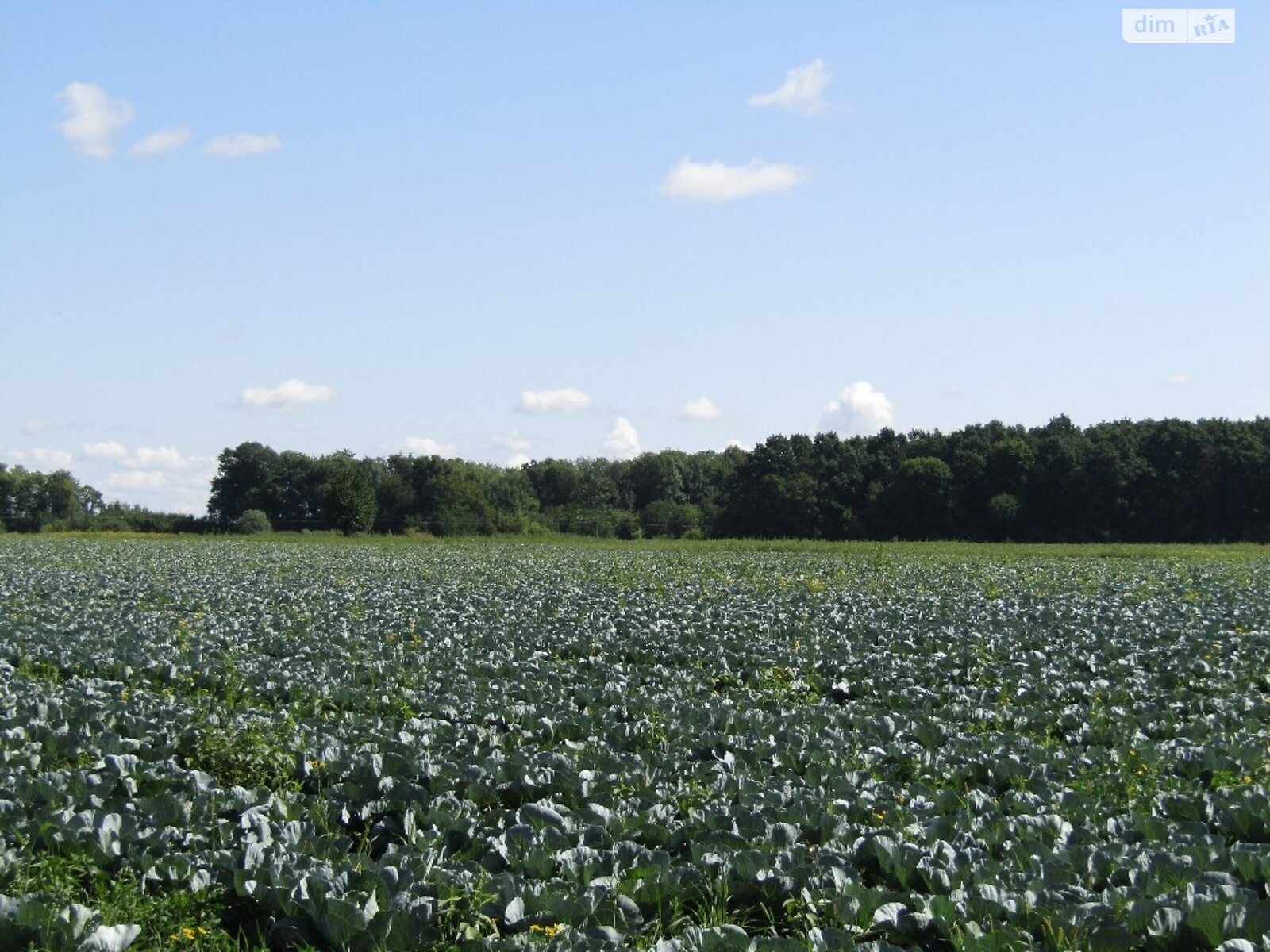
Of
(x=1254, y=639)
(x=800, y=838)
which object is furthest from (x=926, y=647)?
(x=800, y=838)

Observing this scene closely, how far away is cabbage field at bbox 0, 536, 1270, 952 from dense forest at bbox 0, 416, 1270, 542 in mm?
58191

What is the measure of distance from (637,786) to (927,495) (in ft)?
234

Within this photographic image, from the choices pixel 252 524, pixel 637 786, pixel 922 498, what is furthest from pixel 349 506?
pixel 637 786

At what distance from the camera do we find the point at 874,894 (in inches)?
183

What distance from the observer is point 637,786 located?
671 centimetres

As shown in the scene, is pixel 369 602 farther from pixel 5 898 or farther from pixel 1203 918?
pixel 1203 918

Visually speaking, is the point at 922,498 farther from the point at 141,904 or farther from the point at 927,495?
the point at 141,904

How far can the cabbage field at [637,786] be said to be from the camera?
15.2 ft

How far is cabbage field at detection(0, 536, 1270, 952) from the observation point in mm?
4629

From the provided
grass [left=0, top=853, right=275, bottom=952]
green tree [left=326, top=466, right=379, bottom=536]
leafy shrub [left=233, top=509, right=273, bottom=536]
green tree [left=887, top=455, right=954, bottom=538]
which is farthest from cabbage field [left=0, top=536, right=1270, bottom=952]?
leafy shrub [left=233, top=509, right=273, bottom=536]

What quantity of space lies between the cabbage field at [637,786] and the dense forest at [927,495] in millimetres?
58191

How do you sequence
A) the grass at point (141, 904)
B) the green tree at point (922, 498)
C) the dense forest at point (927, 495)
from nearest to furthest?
the grass at point (141, 904)
the dense forest at point (927, 495)
the green tree at point (922, 498)

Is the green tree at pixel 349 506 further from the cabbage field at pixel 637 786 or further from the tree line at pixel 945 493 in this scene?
the cabbage field at pixel 637 786

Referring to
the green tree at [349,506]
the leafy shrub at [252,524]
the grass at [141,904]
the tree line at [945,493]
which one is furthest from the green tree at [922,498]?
the grass at [141,904]
